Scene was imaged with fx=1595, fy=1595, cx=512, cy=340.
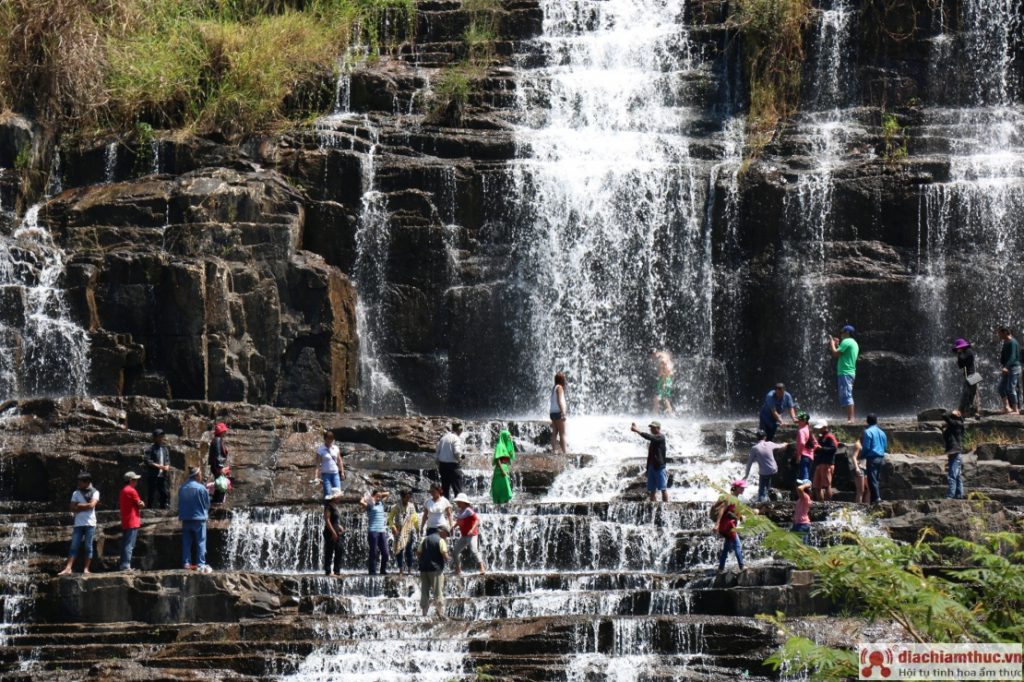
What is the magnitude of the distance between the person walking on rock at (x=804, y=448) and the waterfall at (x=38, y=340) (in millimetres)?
13562

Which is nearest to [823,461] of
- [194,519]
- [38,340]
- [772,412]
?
[772,412]

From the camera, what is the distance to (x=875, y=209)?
34.2 m

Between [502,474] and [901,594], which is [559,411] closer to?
[502,474]

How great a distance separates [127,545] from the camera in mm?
22844

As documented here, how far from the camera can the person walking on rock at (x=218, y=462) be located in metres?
25.6

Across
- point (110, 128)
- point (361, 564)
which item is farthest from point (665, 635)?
point (110, 128)

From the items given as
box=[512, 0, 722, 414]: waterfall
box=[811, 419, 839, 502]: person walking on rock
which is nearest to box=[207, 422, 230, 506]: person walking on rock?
box=[811, 419, 839, 502]: person walking on rock

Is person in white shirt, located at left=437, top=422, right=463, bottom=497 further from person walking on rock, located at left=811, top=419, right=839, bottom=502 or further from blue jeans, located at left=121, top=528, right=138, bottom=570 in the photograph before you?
person walking on rock, located at left=811, top=419, right=839, bottom=502

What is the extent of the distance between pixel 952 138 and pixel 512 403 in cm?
1148

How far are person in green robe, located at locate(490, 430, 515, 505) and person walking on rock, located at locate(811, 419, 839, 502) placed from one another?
Result: 4.76 meters

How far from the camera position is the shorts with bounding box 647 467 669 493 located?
24.7m

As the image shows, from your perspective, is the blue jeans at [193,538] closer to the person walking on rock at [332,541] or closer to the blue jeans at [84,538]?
the blue jeans at [84,538]

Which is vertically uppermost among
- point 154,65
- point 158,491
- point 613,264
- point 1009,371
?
point 154,65

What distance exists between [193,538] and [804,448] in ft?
31.1
